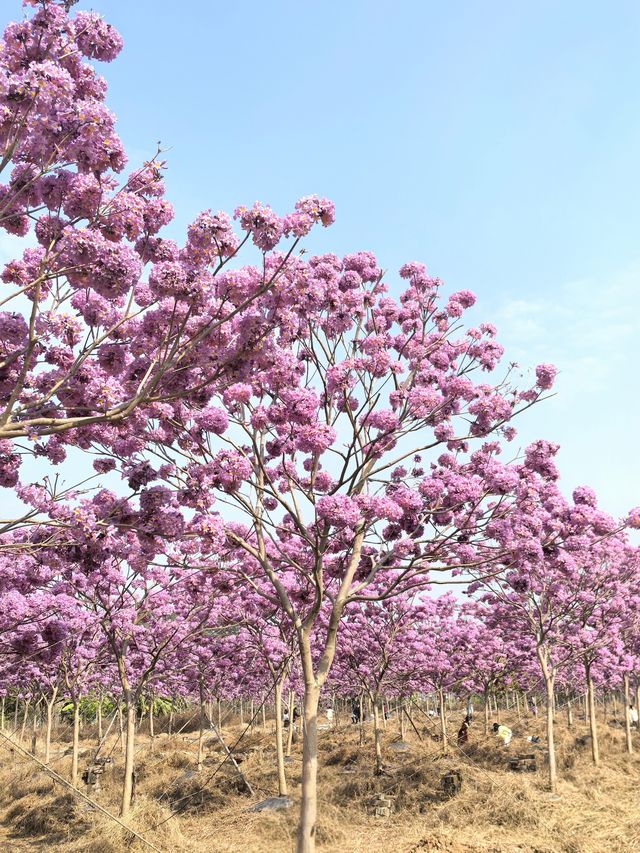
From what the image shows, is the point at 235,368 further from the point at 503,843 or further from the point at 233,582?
the point at 503,843

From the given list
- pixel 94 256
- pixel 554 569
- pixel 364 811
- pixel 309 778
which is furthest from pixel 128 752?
pixel 94 256

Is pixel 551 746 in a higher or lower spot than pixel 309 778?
lower

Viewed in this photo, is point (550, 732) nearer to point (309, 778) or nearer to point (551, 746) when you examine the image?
point (551, 746)

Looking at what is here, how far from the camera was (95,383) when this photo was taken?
655cm

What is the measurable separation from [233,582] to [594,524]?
6.40m

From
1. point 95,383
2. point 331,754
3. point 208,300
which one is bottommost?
point 331,754

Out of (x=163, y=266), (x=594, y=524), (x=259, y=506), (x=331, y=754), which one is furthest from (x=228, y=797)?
(x=163, y=266)

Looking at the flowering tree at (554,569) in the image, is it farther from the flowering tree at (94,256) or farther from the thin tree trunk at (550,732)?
the flowering tree at (94,256)

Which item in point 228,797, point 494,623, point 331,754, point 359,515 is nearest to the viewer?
point 359,515

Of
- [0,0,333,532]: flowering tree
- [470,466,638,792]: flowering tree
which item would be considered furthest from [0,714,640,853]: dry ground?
[0,0,333,532]: flowering tree

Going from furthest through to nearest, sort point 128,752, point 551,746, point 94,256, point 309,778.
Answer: point 551,746, point 128,752, point 309,778, point 94,256

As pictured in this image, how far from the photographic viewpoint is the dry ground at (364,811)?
13430 millimetres

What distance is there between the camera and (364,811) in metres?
18.0

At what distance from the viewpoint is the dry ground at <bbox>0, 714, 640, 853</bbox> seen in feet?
44.1
